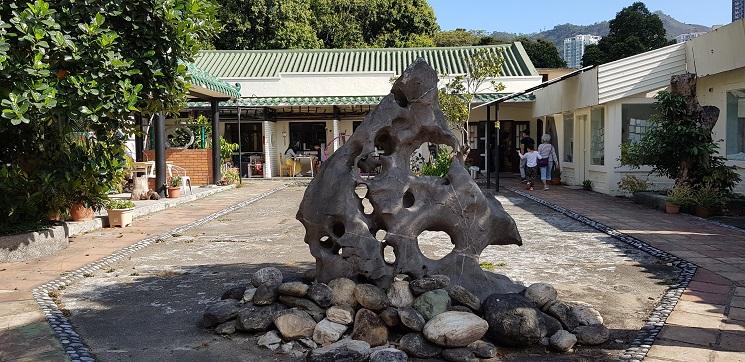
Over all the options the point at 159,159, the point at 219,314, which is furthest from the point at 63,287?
the point at 159,159

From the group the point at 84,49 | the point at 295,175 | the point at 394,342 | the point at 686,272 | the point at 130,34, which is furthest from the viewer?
the point at 295,175

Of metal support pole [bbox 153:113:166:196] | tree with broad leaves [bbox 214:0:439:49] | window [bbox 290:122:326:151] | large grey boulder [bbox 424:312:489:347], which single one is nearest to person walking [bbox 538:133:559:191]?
metal support pole [bbox 153:113:166:196]

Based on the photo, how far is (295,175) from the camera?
1006 inches

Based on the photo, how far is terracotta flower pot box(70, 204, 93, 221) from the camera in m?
10.6

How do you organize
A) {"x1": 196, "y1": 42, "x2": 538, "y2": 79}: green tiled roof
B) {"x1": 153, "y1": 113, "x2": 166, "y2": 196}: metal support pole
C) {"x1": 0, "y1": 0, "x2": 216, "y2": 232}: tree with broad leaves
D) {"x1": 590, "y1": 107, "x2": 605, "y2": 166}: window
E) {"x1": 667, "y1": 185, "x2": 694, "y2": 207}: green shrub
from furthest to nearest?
{"x1": 196, "y1": 42, "x2": 538, "y2": 79}: green tiled roof, {"x1": 590, "y1": 107, "x2": 605, "y2": 166}: window, {"x1": 153, "y1": 113, "x2": 166, "y2": 196}: metal support pole, {"x1": 667, "y1": 185, "x2": 694, "y2": 207}: green shrub, {"x1": 0, "y1": 0, "x2": 216, "y2": 232}: tree with broad leaves

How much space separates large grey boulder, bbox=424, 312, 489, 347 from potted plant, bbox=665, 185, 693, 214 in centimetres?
874

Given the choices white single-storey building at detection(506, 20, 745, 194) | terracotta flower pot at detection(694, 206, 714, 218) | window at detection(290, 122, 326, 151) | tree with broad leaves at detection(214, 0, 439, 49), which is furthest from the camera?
tree with broad leaves at detection(214, 0, 439, 49)

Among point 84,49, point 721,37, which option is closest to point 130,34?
point 84,49

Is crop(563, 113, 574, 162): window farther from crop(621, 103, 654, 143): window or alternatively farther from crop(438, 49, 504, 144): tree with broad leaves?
crop(621, 103, 654, 143): window

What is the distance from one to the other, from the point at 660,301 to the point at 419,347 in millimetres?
2591

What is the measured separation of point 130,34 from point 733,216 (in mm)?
10170

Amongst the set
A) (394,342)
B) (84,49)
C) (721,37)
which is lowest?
(394,342)

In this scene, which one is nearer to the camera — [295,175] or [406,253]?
[406,253]

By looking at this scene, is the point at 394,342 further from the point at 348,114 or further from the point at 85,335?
the point at 348,114
